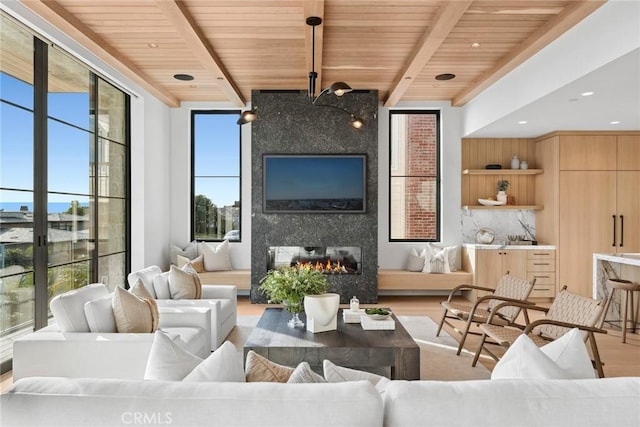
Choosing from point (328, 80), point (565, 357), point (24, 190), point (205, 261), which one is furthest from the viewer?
point (205, 261)

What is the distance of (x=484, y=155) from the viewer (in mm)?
6867

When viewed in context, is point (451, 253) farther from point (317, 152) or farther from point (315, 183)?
point (317, 152)

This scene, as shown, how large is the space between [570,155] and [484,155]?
115cm

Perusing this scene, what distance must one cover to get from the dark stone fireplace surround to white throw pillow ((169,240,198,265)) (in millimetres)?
995

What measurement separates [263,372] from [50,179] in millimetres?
3544

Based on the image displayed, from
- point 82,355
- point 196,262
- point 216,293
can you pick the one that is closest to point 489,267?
point 216,293

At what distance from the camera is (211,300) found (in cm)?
421

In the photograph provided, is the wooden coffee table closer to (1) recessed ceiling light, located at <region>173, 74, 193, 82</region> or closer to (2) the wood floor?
(2) the wood floor

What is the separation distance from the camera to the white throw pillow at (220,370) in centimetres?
146

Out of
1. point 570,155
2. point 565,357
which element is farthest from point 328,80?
point 565,357

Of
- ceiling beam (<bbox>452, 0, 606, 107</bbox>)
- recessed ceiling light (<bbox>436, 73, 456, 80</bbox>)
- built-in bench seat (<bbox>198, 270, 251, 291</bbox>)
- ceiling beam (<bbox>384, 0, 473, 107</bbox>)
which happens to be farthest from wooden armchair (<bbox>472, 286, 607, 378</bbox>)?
built-in bench seat (<bbox>198, 270, 251, 291</bbox>)

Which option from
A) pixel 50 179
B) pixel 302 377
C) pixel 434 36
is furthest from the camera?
pixel 50 179

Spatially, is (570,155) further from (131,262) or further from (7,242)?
(7,242)

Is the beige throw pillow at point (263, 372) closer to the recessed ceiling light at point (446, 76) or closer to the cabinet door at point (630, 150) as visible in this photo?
the recessed ceiling light at point (446, 76)
